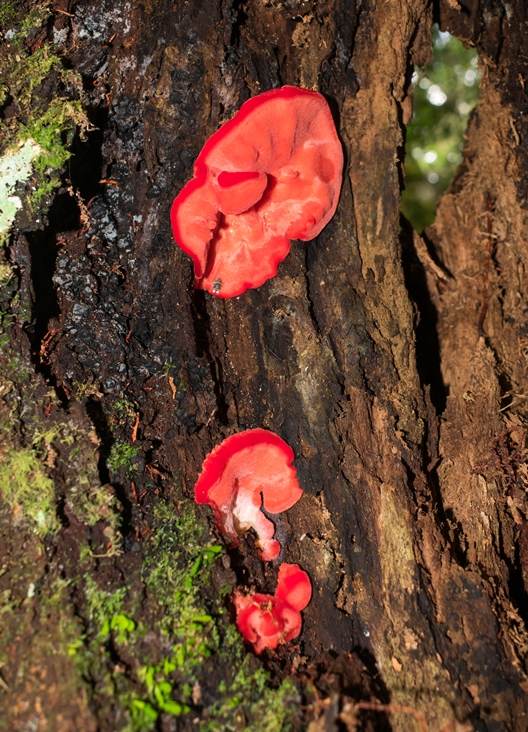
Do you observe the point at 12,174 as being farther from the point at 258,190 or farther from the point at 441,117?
the point at 441,117

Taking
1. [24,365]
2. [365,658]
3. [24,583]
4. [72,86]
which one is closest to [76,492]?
[24,583]

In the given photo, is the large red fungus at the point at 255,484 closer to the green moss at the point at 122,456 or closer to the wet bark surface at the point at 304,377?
the wet bark surface at the point at 304,377

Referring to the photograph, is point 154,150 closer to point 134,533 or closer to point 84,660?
point 134,533

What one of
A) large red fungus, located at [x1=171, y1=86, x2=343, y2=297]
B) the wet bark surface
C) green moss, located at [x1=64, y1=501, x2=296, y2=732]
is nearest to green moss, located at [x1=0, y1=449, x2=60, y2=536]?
the wet bark surface

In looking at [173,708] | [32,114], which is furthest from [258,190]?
[173,708]

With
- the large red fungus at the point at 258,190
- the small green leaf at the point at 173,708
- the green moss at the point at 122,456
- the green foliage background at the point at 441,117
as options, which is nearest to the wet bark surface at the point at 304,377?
the green moss at the point at 122,456

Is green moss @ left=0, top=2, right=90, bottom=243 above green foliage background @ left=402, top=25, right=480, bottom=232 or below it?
above

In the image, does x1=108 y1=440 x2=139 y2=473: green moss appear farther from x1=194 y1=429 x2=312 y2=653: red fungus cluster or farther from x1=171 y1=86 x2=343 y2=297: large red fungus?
x1=171 y1=86 x2=343 y2=297: large red fungus
